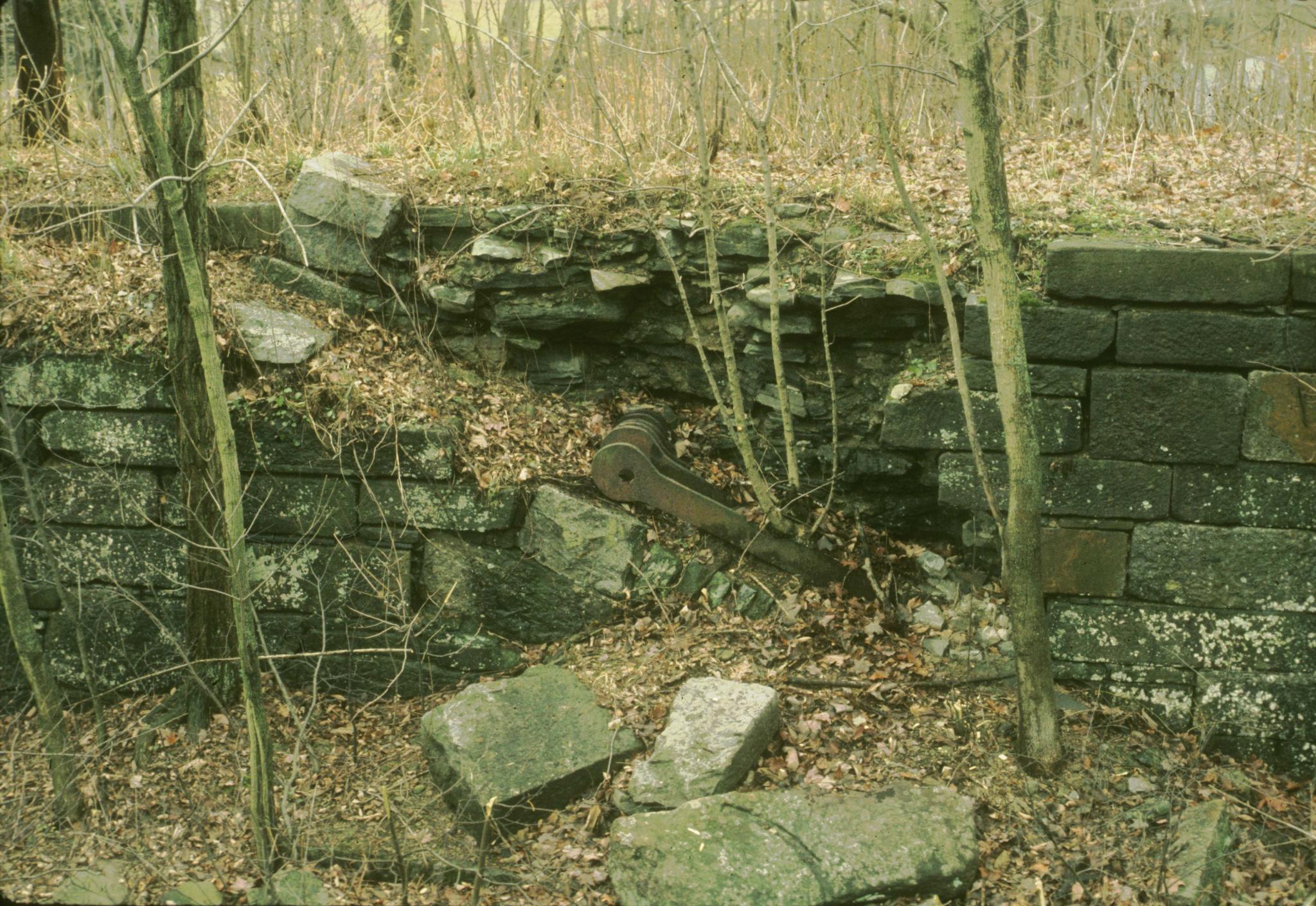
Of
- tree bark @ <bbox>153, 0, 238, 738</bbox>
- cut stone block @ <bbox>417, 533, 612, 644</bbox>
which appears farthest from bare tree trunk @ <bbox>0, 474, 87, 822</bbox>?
cut stone block @ <bbox>417, 533, 612, 644</bbox>

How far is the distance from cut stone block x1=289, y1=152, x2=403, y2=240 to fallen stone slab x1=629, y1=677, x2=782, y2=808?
3062 mm

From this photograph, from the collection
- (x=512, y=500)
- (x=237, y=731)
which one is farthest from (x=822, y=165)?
(x=237, y=731)

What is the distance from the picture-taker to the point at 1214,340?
3.85 meters

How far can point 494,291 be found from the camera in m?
5.38

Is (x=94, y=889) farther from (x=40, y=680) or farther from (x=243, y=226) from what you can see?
(x=243, y=226)

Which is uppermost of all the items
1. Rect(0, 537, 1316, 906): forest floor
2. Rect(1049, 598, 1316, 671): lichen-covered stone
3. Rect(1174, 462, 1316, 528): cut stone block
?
Rect(1174, 462, 1316, 528): cut stone block

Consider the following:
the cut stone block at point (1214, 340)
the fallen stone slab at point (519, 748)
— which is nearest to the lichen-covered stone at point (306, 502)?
the fallen stone slab at point (519, 748)

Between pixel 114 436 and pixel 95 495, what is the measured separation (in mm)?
322

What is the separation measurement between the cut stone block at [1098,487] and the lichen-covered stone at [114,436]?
154 inches

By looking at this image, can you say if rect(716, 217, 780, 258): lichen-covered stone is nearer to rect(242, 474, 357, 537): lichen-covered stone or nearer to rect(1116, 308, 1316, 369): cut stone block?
rect(1116, 308, 1316, 369): cut stone block

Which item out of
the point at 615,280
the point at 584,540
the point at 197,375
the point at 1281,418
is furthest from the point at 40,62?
the point at 1281,418

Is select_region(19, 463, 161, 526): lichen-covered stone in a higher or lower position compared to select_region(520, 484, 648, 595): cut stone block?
higher

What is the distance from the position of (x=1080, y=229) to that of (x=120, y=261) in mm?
4918

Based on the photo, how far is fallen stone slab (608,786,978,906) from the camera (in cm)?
339
